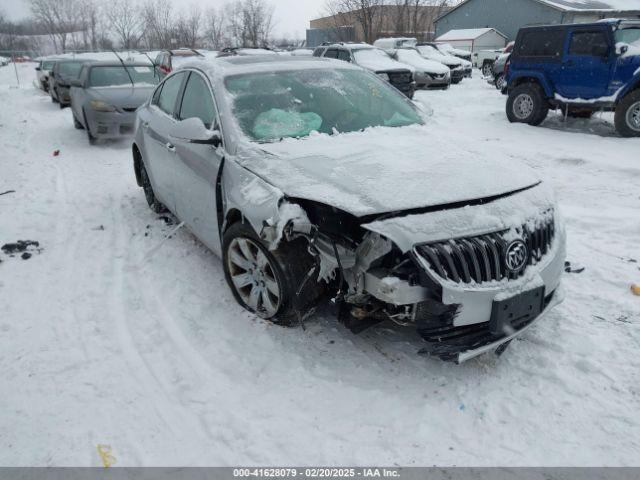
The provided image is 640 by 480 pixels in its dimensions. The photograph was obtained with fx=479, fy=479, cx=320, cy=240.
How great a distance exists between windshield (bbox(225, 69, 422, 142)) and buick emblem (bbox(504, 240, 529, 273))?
1656 mm

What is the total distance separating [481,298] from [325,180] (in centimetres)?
113

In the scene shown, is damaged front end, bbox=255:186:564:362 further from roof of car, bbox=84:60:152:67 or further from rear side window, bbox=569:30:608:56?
roof of car, bbox=84:60:152:67

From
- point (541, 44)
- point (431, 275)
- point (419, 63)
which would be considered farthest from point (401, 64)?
point (431, 275)

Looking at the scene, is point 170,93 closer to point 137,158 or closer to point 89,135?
point 137,158

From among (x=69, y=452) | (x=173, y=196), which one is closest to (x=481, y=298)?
(x=69, y=452)

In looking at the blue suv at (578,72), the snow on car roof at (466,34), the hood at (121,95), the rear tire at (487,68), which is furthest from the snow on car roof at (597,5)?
the hood at (121,95)

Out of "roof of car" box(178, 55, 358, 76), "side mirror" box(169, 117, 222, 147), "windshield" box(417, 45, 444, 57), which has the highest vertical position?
"windshield" box(417, 45, 444, 57)

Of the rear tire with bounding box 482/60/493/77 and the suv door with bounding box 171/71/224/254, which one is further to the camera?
the rear tire with bounding box 482/60/493/77

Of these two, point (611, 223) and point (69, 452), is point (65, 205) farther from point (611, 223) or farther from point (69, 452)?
point (611, 223)

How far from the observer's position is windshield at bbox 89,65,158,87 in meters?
10.0

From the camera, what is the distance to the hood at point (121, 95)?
30.7 feet

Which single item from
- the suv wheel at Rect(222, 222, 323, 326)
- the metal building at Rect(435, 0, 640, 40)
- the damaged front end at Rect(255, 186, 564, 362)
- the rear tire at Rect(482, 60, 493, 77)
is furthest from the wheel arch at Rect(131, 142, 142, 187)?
the metal building at Rect(435, 0, 640, 40)

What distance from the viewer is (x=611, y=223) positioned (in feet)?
16.4

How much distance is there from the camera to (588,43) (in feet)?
30.8
